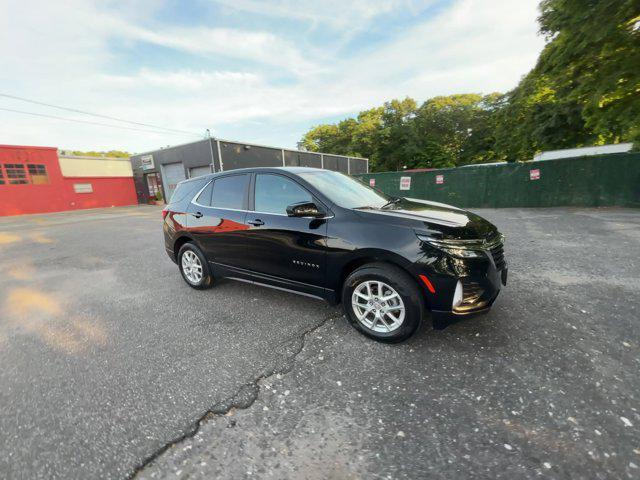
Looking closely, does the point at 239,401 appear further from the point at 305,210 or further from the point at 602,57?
the point at 602,57

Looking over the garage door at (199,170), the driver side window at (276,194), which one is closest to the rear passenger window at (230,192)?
the driver side window at (276,194)

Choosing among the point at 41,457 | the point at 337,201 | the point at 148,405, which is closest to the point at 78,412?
the point at 41,457

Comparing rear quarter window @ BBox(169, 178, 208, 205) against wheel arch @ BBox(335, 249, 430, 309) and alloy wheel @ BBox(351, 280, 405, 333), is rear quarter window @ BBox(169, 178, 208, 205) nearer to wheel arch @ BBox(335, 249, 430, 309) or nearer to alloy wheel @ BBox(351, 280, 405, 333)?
wheel arch @ BBox(335, 249, 430, 309)

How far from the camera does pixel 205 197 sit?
424 centimetres

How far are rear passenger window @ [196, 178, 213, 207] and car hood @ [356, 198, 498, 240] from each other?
93.2 inches

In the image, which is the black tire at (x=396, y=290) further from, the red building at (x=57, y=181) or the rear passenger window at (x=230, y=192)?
the red building at (x=57, y=181)

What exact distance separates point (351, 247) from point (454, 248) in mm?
928

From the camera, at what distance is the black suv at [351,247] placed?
2.58 meters

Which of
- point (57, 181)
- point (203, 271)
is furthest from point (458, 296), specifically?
point (57, 181)

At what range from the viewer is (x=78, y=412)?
2.14 metres

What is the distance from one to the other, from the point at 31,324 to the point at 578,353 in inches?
240

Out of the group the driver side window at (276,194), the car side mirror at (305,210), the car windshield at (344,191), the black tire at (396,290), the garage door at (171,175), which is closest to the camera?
the black tire at (396,290)

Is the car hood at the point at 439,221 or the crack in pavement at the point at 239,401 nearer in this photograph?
the crack in pavement at the point at 239,401

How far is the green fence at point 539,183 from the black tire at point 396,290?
13453 mm
